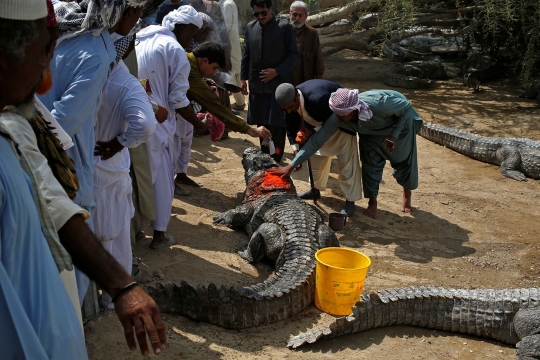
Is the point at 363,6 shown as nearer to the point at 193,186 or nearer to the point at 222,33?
the point at 222,33

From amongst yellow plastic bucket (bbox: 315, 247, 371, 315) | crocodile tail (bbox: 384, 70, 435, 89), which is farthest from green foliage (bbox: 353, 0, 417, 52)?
yellow plastic bucket (bbox: 315, 247, 371, 315)

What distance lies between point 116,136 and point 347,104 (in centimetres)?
251

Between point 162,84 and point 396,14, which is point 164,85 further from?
point 396,14

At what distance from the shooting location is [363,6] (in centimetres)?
1059

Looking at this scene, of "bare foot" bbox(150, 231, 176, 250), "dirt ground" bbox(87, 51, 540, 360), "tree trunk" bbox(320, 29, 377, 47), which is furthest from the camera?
"tree trunk" bbox(320, 29, 377, 47)

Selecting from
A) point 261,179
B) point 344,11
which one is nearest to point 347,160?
Result: point 261,179

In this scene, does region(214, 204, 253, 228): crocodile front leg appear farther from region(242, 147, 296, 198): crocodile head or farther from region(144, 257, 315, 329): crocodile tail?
region(144, 257, 315, 329): crocodile tail

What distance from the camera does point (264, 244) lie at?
490 centimetres

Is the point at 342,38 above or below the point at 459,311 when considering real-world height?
above

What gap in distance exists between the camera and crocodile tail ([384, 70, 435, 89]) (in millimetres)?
11422

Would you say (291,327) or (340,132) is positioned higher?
(340,132)

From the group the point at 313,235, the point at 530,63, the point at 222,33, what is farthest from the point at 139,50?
the point at 530,63

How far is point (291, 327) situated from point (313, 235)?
98 centimetres

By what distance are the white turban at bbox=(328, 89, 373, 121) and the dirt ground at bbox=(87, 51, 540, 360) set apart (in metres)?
1.10
